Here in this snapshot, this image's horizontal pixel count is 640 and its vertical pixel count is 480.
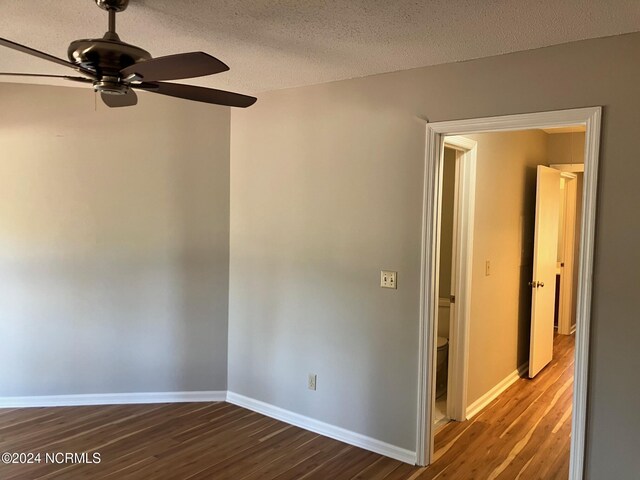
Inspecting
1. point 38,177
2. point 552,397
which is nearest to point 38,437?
point 38,177

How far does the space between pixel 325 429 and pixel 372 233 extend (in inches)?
53.8

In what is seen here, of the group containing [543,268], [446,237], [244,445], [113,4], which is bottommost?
[244,445]

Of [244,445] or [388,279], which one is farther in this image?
[244,445]

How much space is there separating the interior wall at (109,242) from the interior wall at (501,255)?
6.24ft

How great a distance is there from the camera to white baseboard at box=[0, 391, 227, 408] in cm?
366

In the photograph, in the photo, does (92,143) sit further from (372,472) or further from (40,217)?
(372,472)

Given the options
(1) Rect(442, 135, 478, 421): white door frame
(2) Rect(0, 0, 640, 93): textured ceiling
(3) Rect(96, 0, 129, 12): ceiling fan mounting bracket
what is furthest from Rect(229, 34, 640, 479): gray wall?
(3) Rect(96, 0, 129, 12): ceiling fan mounting bracket

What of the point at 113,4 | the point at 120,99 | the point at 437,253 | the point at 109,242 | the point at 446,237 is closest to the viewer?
the point at 113,4

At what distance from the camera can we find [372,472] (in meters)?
2.86

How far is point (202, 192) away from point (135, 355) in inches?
52.8

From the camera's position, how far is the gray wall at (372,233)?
2277mm

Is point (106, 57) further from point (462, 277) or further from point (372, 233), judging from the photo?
point (462, 277)

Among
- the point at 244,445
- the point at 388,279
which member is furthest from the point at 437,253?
the point at 244,445

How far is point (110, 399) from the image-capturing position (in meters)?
3.78
